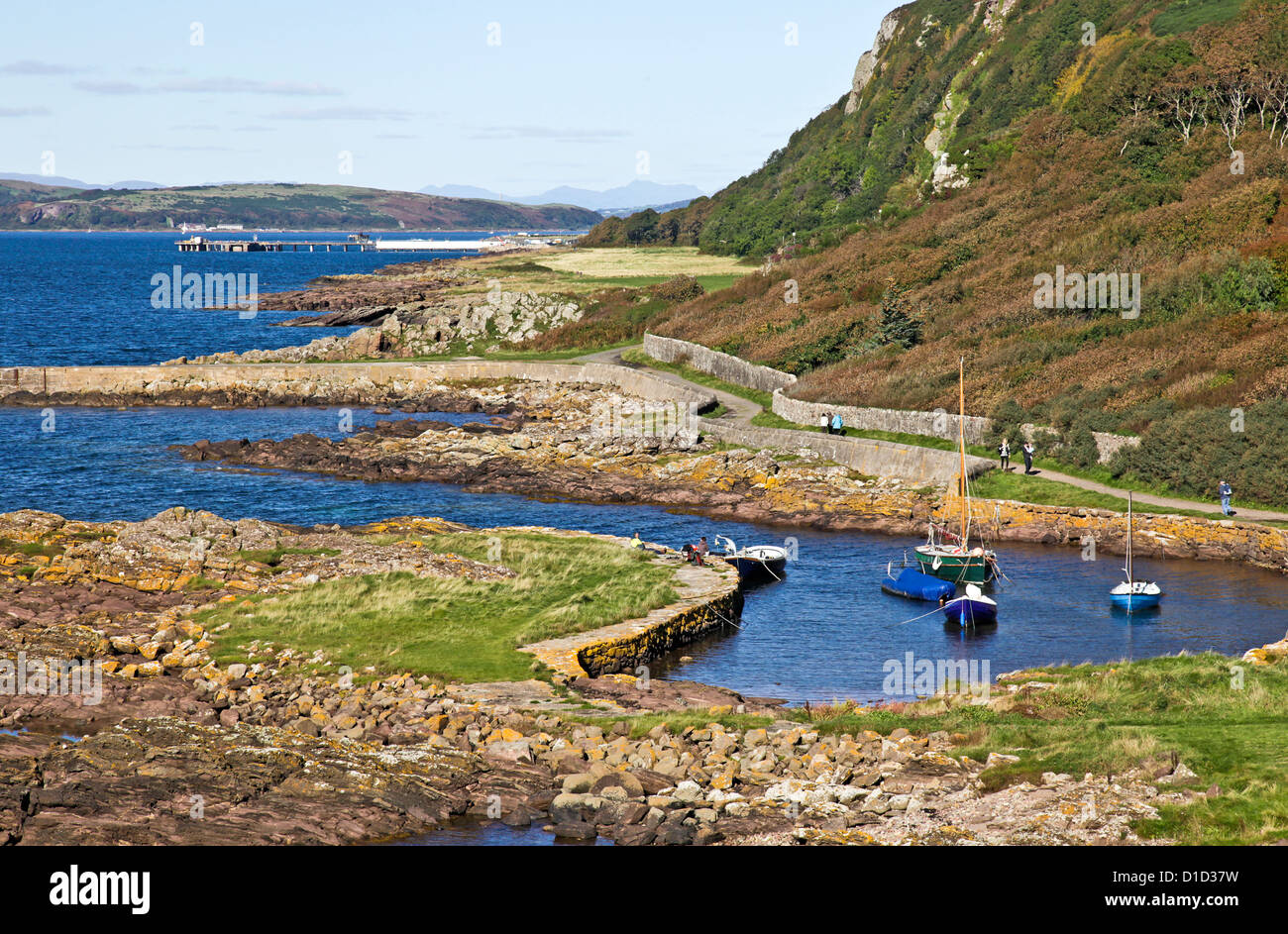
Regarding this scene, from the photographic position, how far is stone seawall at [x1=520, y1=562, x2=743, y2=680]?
3244cm

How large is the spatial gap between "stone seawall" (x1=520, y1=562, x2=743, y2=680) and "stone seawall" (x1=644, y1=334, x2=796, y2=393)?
3177 cm

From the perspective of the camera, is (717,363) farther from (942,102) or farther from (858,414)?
(942,102)

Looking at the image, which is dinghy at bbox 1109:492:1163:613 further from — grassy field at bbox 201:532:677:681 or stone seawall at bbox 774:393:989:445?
A: stone seawall at bbox 774:393:989:445

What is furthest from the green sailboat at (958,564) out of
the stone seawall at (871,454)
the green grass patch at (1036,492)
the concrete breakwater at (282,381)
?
the concrete breakwater at (282,381)

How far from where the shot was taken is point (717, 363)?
7931 cm

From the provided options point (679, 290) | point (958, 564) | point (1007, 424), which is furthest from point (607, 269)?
point (958, 564)

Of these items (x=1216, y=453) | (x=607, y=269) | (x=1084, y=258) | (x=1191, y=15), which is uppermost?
(x=1191, y=15)

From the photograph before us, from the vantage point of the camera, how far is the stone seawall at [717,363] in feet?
239

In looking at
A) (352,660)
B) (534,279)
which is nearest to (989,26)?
(534,279)

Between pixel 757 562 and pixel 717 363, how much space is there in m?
36.1

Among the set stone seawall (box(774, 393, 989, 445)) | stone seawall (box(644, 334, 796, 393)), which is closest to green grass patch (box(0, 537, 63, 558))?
stone seawall (box(774, 393, 989, 445))

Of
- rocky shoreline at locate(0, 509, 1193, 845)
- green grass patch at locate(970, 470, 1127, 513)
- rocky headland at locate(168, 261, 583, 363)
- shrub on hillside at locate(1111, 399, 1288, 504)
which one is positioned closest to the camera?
rocky shoreline at locate(0, 509, 1193, 845)

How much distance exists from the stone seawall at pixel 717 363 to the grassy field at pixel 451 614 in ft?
107

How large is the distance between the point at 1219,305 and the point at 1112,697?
4249cm
